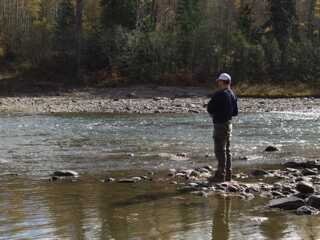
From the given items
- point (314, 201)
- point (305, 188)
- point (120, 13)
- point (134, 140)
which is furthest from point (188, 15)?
point (314, 201)

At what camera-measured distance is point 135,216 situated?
872 cm

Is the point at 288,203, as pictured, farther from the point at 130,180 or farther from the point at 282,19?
the point at 282,19

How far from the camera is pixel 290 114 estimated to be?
3028 cm

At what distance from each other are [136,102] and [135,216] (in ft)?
99.5

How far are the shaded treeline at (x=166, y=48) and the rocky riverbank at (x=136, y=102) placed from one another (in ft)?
14.7

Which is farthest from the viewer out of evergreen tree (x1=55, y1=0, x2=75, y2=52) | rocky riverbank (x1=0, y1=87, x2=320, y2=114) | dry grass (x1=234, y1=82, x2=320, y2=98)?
evergreen tree (x1=55, y1=0, x2=75, y2=52)

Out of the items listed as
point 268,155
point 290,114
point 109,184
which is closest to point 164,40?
point 290,114

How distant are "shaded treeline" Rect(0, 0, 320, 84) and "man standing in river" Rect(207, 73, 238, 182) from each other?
38.7 m

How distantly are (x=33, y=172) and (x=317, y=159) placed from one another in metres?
6.53

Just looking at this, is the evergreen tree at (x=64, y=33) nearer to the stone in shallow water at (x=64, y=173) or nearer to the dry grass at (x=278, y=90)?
the dry grass at (x=278, y=90)

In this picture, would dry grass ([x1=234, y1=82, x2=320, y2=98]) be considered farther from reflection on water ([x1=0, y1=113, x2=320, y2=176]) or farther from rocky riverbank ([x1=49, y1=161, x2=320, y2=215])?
rocky riverbank ([x1=49, y1=161, x2=320, y2=215])

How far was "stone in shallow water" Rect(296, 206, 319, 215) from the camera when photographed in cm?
879

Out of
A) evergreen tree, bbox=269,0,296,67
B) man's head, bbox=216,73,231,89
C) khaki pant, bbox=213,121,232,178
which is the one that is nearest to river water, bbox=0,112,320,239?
khaki pant, bbox=213,121,232,178

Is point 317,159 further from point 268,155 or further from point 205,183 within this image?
point 205,183
